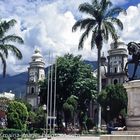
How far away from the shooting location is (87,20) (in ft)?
190

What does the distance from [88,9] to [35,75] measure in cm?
8332

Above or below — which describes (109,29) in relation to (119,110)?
above

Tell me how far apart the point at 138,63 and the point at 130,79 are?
3.71 feet

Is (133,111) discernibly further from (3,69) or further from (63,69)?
(63,69)

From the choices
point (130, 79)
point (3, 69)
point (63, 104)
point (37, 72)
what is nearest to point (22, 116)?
point (3, 69)

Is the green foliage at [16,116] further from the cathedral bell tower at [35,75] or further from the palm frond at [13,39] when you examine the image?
the cathedral bell tower at [35,75]

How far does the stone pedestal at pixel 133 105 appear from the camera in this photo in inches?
1070

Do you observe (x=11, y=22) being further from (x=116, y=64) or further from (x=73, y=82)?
(x=116, y=64)

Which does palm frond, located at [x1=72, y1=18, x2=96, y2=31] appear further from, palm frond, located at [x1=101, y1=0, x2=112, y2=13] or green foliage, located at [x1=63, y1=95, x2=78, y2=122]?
Answer: green foliage, located at [x1=63, y1=95, x2=78, y2=122]

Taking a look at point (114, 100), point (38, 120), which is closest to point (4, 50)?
point (114, 100)

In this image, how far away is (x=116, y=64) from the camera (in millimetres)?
115812

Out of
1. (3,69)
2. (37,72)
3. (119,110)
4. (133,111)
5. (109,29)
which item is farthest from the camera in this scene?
(37,72)

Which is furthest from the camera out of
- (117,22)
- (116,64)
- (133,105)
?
(116,64)

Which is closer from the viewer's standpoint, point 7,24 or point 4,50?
point 7,24
